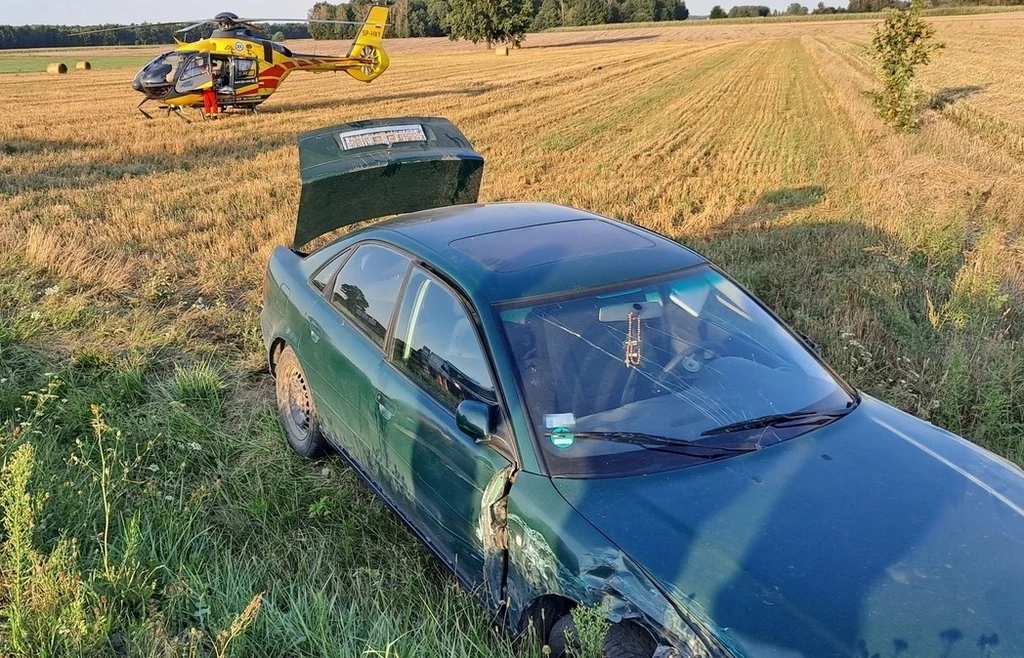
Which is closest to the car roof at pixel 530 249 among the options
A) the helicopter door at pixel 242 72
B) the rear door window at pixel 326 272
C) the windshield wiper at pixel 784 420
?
the rear door window at pixel 326 272

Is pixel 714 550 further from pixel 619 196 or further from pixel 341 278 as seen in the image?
pixel 619 196

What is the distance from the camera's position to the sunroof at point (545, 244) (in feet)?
10.3

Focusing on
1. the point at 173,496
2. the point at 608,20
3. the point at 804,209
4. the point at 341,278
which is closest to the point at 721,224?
the point at 804,209

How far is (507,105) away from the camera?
74.1 ft

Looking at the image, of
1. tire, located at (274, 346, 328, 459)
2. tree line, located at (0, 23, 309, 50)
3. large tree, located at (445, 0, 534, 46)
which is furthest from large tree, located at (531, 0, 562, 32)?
tire, located at (274, 346, 328, 459)

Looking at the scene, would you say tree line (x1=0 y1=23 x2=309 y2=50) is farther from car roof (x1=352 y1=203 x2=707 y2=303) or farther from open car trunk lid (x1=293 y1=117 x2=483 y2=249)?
car roof (x1=352 y1=203 x2=707 y2=303)

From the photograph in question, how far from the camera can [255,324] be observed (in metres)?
6.08

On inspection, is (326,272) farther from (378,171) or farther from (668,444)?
(668,444)

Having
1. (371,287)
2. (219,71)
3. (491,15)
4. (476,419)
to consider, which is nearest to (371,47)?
(219,71)

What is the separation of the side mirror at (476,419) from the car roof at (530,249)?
47 centimetres

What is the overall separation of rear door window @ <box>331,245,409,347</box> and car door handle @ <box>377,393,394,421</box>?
0.27m

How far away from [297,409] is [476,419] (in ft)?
6.58

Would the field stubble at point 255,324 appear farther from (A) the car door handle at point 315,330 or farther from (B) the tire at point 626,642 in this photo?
(A) the car door handle at point 315,330

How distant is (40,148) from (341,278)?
14.4 m
